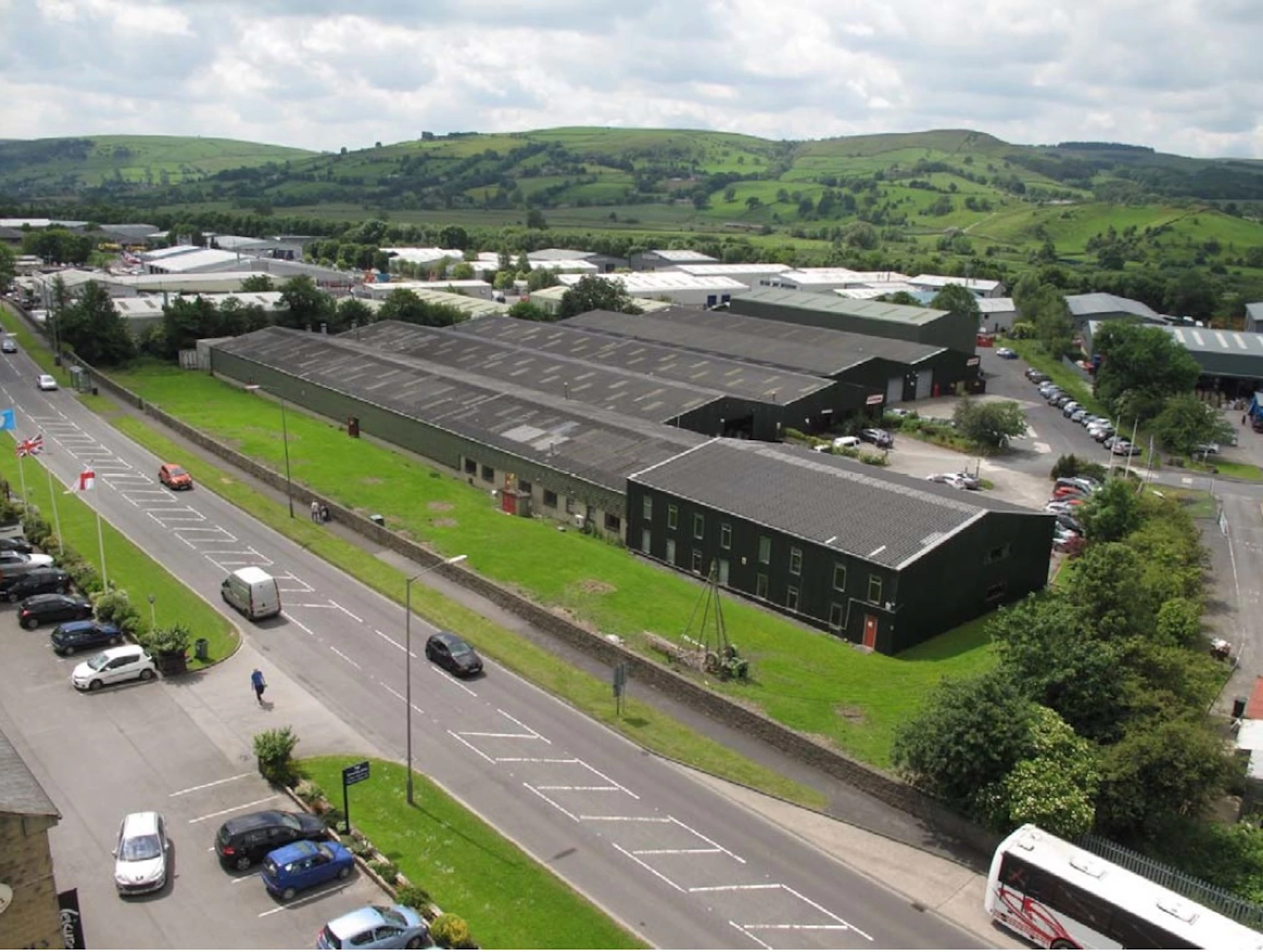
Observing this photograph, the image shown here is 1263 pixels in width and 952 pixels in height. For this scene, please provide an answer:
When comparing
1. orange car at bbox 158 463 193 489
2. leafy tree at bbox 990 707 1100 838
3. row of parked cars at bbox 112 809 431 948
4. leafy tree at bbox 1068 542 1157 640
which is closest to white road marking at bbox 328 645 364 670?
row of parked cars at bbox 112 809 431 948

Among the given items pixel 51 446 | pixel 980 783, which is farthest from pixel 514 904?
pixel 51 446

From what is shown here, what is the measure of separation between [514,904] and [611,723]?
36.7 feet

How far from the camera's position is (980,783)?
1257 inches

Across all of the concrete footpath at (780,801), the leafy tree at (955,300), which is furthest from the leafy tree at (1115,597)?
the leafy tree at (955,300)

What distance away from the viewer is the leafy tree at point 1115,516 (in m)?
54.8

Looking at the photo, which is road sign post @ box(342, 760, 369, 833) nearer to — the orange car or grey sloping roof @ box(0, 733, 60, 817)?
grey sloping roof @ box(0, 733, 60, 817)

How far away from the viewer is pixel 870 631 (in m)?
45.1

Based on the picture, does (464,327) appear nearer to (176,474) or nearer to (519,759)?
(176,474)

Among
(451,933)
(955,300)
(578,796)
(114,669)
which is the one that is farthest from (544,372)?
(955,300)

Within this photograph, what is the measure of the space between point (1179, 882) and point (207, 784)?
3027 centimetres

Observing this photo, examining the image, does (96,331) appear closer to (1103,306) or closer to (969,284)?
(1103,306)

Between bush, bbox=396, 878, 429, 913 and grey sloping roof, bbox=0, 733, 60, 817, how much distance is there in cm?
919

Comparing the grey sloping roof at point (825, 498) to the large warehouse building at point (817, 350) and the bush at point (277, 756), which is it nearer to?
the bush at point (277, 756)

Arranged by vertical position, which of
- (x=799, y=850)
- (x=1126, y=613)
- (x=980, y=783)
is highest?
(x=1126, y=613)
